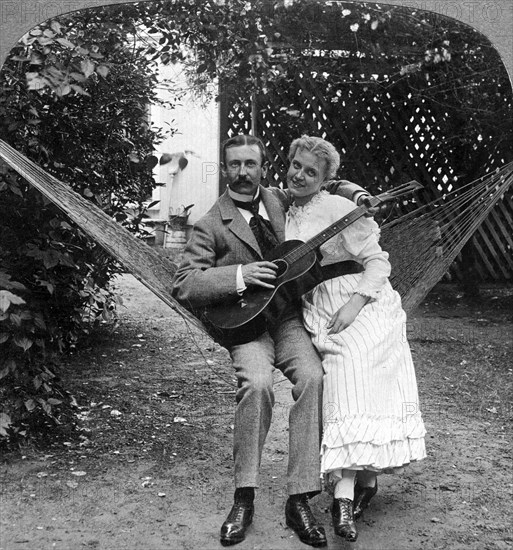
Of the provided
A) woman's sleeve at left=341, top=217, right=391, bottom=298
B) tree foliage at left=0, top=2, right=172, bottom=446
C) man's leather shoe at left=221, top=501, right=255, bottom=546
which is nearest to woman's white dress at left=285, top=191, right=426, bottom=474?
woman's sleeve at left=341, top=217, right=391, bottom=298

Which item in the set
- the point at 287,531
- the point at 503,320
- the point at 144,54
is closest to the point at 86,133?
the point at 144,54

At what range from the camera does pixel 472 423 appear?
388cm

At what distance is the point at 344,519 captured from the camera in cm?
261

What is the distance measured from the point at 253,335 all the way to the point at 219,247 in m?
0.36

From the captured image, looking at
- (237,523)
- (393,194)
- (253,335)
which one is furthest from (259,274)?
(237,523)

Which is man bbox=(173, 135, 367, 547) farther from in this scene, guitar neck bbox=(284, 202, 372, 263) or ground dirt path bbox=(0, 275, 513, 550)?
ground dirt path bbox=(0, 275, 513, 550)

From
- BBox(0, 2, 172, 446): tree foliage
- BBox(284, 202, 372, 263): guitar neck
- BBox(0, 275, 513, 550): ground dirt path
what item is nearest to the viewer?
BBox(0, 275, 513, 550): ground dirt path

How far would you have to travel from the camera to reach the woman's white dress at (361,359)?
2631mm

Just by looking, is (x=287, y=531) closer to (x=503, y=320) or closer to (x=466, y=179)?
(x=466, y=179)

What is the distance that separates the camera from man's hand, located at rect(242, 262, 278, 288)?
276cm

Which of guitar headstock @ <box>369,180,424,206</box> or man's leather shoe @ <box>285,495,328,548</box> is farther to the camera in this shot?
guitar headstock @ <box>369,180,424,206</box>

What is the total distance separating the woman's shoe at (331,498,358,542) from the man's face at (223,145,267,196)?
1155 mm

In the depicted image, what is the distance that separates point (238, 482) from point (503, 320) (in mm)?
3169

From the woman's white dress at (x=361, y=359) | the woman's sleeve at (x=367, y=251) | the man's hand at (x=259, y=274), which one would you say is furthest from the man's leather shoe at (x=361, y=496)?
the man's hand at (x=259, y=274)
